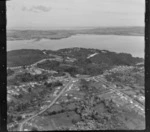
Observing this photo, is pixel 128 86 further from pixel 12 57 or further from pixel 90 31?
pixel 12 57

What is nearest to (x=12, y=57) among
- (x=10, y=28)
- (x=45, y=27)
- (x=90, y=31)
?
(x=10, y=28)

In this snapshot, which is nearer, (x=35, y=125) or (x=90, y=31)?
(x=35, y=125)

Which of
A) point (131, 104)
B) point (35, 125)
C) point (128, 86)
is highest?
point (128, 86)

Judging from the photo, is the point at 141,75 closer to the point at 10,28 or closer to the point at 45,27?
the point at 45,27

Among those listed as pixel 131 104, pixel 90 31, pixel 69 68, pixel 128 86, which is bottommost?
pixel 131 104

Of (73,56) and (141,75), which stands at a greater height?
(73,56)

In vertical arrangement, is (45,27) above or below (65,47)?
above
